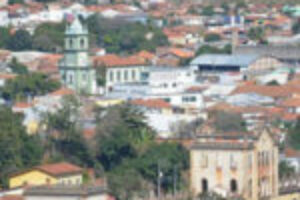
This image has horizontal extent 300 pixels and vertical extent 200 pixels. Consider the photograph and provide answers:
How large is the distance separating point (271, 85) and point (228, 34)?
2688 centimetres

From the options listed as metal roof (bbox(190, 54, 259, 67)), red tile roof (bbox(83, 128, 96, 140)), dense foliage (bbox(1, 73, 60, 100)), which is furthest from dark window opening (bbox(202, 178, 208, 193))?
metal roof (bbox(190, 54, 259, 67))

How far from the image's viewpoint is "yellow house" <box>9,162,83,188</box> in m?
47.4

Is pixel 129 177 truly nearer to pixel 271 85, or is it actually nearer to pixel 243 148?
pixel 243 148

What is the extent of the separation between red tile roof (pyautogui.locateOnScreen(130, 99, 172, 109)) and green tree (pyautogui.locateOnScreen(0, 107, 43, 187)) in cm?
1439

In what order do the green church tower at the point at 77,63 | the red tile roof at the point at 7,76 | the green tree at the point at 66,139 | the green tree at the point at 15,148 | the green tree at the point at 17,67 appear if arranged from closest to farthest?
the green tree at the point at 15,148
the green tree at the point at 66,139
the red tile roof at the point at 7,76
the green church tower at the point at 77,63
the green tree at the point at 17,67

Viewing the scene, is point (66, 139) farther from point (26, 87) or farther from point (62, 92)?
point (26, 87)

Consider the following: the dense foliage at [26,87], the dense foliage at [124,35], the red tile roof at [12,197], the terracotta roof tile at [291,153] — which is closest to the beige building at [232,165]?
the red tile roof at [12,197]

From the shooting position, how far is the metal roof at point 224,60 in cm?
8225

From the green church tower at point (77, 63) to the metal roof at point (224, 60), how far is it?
6743mm

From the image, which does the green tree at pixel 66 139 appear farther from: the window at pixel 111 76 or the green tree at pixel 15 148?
the window at pixel 111 76

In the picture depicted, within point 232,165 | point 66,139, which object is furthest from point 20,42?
point 232,165

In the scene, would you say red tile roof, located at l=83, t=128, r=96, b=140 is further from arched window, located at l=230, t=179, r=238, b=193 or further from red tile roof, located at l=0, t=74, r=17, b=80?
red tile roof, located at l=0, t=74, r=17, b=80

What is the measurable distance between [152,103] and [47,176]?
67.5 ft

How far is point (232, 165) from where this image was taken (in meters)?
48.0
